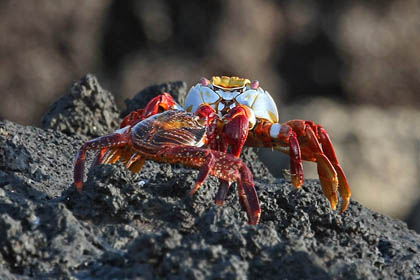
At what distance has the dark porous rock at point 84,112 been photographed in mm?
6258

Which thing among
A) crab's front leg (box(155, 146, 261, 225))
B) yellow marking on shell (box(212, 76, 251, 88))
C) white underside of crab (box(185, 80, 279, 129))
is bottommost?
crab's front leg (box(155, 146, 261, 225))

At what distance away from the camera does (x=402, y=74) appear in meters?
10.9

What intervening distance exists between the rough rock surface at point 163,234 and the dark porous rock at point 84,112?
162 cm

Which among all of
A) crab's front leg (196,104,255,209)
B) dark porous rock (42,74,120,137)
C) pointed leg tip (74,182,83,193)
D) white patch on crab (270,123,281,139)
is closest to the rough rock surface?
pointed leg tip (74,182,83,193)

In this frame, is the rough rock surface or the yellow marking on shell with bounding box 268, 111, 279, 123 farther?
the yellow marking on shell with bounding box 268, 111, 279, 123

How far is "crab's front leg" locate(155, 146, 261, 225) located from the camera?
356cm

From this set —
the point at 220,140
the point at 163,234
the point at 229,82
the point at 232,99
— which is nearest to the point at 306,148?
the point at 232,99

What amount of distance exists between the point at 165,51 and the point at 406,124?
3.85 m

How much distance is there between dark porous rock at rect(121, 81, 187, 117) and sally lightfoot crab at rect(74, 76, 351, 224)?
3.48 feet

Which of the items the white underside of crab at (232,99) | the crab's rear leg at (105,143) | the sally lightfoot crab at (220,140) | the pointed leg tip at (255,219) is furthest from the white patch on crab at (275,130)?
the pointed leg tip at (255,219)

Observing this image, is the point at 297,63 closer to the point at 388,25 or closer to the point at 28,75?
the point at 388,25

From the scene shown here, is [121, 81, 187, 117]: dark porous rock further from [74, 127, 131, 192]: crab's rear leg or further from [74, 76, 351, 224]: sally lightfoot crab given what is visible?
[74, 127, 131, 192]: crab's rear leg

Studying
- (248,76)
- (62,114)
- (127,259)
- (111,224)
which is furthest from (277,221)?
(248,76)

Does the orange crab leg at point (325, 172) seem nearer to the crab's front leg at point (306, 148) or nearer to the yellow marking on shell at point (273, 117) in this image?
the crab's front leg at point (306, 148)
